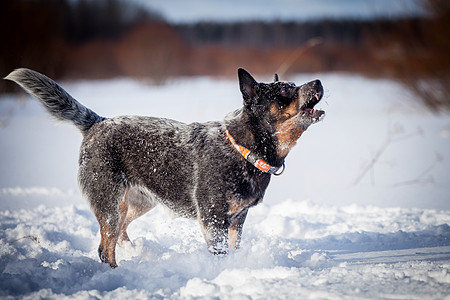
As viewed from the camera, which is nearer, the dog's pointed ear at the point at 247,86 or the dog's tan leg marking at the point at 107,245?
the dog's pointed ear at the point at 247,86

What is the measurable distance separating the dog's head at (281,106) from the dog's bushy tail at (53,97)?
61.6 inches

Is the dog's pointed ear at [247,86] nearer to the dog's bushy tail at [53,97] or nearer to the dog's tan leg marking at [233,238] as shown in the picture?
the dog's tan leg marking at [233,238]

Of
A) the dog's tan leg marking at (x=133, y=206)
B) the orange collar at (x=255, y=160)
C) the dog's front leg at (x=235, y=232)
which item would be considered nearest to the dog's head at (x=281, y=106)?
the orange collar at (x=255, y=160)

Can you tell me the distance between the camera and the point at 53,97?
369 centimetres

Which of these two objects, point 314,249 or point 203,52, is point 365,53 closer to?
point 203,52

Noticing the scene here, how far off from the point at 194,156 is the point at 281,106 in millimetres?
863

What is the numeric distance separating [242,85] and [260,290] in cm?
164

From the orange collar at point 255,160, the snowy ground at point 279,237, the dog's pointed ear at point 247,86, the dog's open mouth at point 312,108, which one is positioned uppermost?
the dog's pointed ear at point 247,86

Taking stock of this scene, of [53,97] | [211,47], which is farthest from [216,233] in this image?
[211,47]

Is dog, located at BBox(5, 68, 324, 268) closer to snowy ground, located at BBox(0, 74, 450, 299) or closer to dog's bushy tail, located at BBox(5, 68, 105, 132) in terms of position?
dog's bushy tail, located at BBox(5, 68, 105, 132)

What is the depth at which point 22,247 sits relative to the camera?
3.82 m

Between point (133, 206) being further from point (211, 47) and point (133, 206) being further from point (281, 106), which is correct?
point (211, 47)

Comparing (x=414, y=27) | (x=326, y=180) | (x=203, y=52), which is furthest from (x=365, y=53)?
(x=326, y=180)

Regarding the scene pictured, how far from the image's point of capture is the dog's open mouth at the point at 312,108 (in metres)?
3.21
